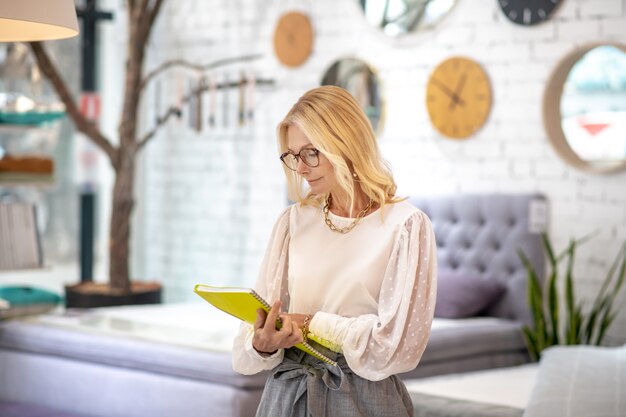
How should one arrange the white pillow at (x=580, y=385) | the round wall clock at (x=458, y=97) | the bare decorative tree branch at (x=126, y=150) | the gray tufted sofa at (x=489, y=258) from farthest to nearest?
the bare decorative tree branch at (x=126, y=150) < the round wall clock at (x=458, y=97) < the gray tufted sofa at (x=489, y=258) < the white pillow at (x=580, y=385)

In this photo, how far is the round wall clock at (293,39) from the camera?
680 cm

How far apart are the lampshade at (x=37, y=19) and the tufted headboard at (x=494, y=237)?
11.8ft

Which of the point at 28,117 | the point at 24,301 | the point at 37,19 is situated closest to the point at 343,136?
the point at 37,19

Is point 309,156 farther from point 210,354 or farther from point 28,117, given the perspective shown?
point 28,117

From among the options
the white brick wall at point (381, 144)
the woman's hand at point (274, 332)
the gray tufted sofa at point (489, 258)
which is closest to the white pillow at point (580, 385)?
the gray tufted sofa at point (489, 258)

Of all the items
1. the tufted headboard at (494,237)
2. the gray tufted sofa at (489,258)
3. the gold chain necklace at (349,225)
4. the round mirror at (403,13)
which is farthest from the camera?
the round mirror at (403,13)

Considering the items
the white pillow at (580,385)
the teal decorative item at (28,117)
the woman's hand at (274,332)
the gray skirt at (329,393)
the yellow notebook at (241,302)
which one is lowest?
the white pillow at (580,385)

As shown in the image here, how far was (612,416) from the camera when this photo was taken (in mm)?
3471

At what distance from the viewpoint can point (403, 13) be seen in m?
6.29

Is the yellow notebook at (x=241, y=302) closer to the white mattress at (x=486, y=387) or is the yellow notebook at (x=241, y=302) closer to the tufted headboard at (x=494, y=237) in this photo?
the white mattress at (x=486, y=387)

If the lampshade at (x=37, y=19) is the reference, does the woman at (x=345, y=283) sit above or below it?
below

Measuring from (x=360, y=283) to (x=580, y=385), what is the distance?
175cm

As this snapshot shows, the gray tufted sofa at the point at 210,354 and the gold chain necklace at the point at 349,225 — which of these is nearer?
the gold chain necklace at the point at 349,225

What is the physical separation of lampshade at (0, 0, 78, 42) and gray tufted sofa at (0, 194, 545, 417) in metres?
1.92
